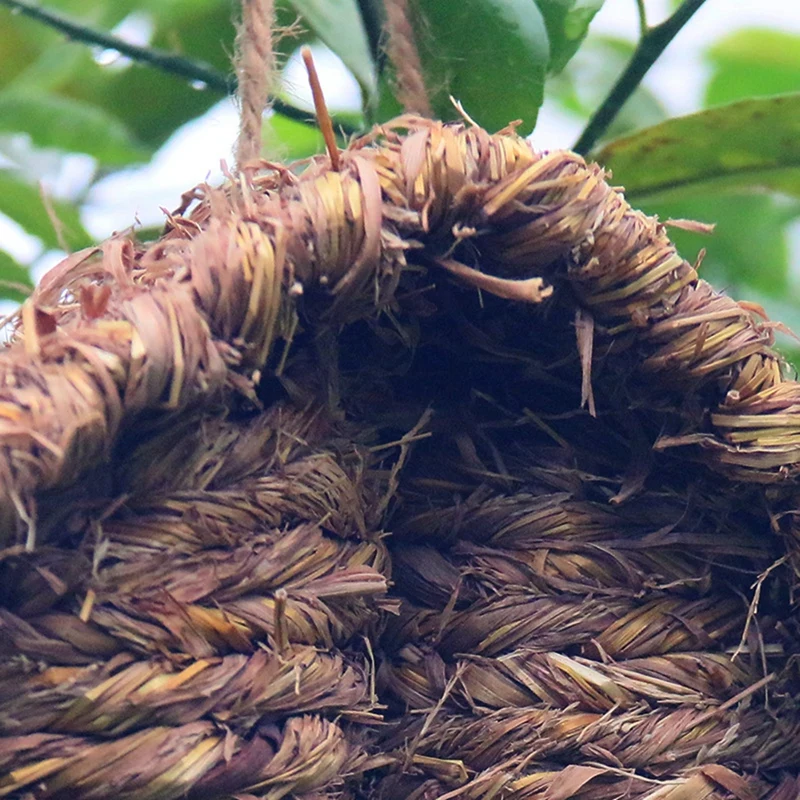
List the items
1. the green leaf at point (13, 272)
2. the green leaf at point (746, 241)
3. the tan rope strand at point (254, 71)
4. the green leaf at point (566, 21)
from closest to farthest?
the tan rope strand at point (254, 71) < the green leaf at point (566, 21) < the green leaf at point (13, 272) < the green leaf at point (746, 241)

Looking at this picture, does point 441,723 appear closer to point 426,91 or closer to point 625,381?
point 625,381

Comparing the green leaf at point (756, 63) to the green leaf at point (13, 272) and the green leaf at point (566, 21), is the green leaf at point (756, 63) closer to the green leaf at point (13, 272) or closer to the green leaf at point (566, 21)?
the green leaf at point (566, 21)

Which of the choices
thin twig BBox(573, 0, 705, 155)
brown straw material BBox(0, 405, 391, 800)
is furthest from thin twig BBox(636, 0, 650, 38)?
brown straw material BBox(0, 405, 391, 800)

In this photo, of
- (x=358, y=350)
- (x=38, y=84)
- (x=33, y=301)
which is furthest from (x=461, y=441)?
(x=38, y=84)

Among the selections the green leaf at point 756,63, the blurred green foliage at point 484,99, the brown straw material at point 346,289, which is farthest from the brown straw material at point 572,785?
the green leaf at point 756,63

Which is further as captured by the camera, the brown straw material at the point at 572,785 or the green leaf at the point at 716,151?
the green leaf at the point at 716,151

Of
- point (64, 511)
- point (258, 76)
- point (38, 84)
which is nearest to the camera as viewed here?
point (64, 511)

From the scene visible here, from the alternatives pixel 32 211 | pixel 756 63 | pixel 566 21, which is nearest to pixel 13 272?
pixel 32 211
